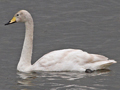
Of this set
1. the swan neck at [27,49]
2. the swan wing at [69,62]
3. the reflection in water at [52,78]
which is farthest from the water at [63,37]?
the swan neck at [27,49]

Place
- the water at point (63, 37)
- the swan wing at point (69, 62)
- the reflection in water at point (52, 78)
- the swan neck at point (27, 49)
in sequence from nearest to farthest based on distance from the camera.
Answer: the reflection in water at point (52, 78) → the water at point (63, 37) → the swan wing at point (69, 62) → the swan neck at point (27, 49)

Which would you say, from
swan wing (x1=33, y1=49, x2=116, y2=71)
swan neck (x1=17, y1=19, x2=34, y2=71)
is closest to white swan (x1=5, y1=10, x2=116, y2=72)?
swan wing (x1=33, y1=49, x2=116, y2=71)

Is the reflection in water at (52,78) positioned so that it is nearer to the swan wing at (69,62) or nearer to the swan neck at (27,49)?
the swan wing at (69,62)

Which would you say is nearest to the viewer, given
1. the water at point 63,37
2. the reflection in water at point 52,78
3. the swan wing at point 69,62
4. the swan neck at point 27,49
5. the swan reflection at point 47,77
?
the reflection in water at point 52,78

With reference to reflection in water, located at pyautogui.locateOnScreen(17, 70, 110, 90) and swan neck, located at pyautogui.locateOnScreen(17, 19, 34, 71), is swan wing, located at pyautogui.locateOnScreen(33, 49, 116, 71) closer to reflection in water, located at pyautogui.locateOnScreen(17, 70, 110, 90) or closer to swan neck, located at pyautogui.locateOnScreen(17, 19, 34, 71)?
reflection in water, located at pyautogui.locateOnScreen(17, 70, 110, 90)

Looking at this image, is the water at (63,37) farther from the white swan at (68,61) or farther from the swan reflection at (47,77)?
the white swan at (68,61)

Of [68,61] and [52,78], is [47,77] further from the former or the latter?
[68,61]

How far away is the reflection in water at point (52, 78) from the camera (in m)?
14.5

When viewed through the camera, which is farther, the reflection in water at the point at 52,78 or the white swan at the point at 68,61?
the white swan at the point at 68,61

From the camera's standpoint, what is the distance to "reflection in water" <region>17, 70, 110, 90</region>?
570 inches

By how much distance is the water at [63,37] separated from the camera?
14805 mm

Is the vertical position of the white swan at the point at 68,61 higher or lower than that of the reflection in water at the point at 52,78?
higher

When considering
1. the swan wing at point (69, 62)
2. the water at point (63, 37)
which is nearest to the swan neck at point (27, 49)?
the water at point (63, 37)

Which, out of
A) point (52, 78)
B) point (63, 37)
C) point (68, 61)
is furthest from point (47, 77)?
point (63, 37)
